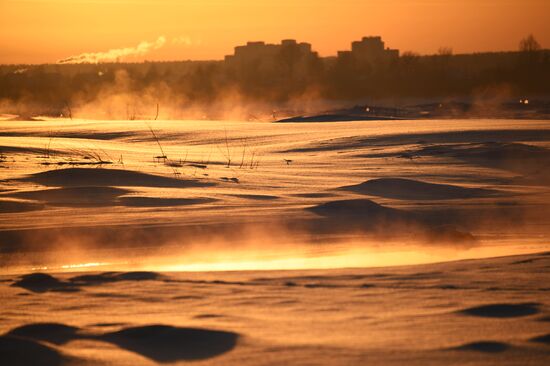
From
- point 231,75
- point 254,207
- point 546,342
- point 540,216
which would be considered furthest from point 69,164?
point 231,75

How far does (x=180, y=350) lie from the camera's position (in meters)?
3.59

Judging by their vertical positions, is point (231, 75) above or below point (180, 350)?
above

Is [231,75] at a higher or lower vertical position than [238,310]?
higher

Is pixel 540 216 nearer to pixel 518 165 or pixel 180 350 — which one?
pixel 518 165

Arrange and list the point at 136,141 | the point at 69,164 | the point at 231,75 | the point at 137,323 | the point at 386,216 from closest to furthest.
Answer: the point at 137,323 < the point at 386,216 < the point at 69,164 < the point at 136,141 < the point at 231,75

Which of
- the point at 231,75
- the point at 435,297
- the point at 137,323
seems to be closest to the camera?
the point at 137,323

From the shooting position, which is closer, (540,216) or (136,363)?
(136,363)

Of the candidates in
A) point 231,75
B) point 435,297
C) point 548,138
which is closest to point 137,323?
point 435,297

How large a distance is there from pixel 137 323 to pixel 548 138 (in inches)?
494

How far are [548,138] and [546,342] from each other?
1230 centimetres

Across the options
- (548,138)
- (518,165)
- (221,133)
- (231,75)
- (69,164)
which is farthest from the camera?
(231,75)

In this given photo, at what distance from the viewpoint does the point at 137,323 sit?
395cm

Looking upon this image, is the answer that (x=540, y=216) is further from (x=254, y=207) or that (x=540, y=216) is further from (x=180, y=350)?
(x=180, y=350)

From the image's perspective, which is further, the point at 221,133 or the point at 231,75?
the point at 231,75
